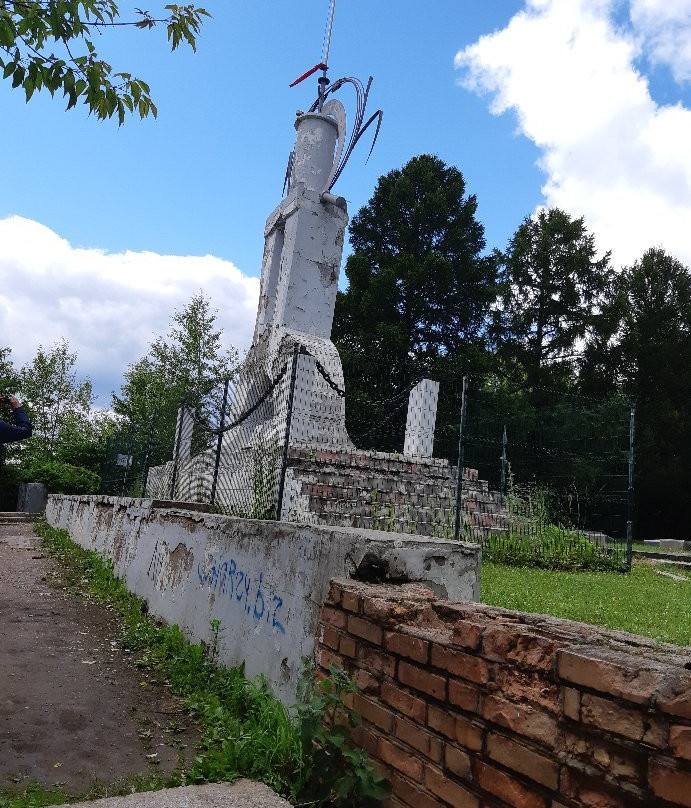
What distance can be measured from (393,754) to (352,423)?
8645 mm

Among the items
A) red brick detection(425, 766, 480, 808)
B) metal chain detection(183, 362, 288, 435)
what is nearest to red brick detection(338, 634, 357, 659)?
red brick detection(425, 766, 480, 808)

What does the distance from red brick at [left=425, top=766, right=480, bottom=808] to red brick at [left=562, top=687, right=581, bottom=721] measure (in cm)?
46

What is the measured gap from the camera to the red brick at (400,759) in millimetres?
1988

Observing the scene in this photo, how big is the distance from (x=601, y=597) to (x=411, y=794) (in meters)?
4.77

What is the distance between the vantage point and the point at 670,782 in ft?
4.17

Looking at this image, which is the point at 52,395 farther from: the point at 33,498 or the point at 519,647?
the point at 519,647

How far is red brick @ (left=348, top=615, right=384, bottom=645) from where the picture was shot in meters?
2.32

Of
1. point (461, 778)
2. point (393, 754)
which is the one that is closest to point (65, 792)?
point (393, 754)

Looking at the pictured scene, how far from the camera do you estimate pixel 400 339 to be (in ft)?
73.8

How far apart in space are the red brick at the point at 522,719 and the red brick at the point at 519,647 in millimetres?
107

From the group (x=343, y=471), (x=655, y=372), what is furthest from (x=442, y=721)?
(x=655, y=372)

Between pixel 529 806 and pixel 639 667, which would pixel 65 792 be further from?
pixel 639 667

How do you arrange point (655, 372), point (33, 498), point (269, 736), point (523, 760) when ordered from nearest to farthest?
point (523, 760), point (269, 736), point (33, 498), point (655, 372)

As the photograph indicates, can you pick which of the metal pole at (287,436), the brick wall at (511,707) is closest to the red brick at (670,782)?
the brick wall at (511,707)
